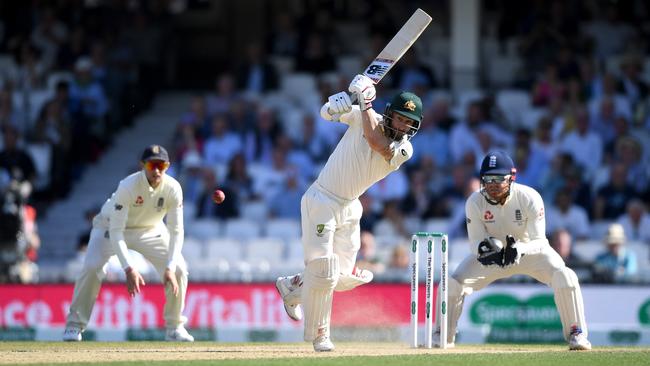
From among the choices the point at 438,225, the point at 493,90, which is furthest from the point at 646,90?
the point at 438,225

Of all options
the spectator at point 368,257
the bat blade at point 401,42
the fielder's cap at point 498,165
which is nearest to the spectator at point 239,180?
the spectator at point 368,257

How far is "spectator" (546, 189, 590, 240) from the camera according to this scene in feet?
47.9

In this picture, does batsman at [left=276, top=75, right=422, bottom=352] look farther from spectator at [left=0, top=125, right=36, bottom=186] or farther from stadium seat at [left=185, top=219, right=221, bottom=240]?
spectator at [left=0, top=125, right=36, bottom=186]

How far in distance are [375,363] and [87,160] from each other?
379 inches

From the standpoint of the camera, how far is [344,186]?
943 cm

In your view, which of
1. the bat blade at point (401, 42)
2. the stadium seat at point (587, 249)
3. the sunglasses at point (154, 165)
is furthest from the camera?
the stadium seat at point (587, 249)

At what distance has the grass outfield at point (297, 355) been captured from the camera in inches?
344

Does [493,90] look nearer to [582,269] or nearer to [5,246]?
[582,269]

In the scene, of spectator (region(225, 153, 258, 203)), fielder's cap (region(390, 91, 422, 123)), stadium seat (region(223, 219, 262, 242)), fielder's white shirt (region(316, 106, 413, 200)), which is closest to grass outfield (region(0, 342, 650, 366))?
fielder's white shirt (region(316, 106, 413, 200))

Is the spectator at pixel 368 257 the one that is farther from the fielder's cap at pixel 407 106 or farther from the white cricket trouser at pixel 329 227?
the fielder's cap at pixel 407 106

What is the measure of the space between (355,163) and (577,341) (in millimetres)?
1914

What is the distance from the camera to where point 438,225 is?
49.0 feet

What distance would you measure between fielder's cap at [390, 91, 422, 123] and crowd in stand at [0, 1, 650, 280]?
4929 mm

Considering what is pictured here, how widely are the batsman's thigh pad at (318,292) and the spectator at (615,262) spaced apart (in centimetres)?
489
